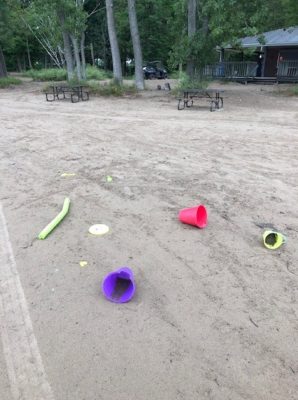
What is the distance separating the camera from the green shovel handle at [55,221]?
12.6ft

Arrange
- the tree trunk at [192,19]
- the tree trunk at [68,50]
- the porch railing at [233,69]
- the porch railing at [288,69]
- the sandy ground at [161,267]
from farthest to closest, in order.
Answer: the porch railing at [233,69], the porch railing at [288,69], the tree trunk at [68,50], the tree trunk at [192,19], the sandy ground at [161,267]

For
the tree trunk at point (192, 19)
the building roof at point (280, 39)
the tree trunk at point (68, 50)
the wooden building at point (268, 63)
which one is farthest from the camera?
the building roof at point (280, 39)

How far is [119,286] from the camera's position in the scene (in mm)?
3102

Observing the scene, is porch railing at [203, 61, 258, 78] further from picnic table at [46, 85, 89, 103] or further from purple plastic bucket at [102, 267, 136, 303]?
purple plastic bucket at [102, 267, 136, 303]

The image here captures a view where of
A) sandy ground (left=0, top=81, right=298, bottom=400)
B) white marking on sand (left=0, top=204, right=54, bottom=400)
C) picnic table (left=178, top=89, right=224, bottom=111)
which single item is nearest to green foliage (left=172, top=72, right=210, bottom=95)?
picnic table (left=178, top=89, right=224, bottom=111)

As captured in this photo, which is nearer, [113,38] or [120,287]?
[120,287]

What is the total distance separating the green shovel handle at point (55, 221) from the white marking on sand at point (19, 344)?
1.84 ft

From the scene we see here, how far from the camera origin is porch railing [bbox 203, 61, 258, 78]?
24.3 metres

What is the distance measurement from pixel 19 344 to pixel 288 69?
79.2 ft

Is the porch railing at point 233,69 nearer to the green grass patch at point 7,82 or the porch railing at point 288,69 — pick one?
the porch railing at point 288,69

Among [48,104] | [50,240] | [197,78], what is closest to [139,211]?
[50,240]

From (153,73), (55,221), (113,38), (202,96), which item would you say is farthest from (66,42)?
(55,221)

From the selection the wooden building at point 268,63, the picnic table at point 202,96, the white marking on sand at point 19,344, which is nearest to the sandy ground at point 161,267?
the white marking on sand at point 19,344

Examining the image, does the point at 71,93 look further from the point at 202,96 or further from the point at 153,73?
the point at 153,73
